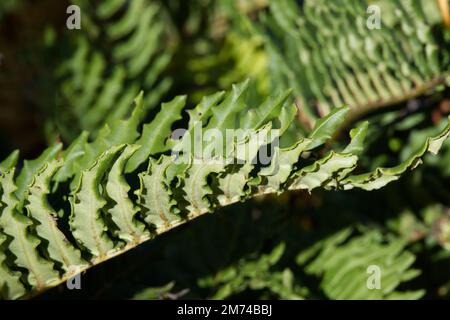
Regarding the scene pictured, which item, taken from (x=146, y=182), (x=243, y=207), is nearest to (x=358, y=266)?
(x=243, y=207)

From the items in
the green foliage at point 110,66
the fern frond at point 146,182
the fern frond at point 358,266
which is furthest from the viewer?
the green foliage at point 110,66

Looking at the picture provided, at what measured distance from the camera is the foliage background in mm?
1064

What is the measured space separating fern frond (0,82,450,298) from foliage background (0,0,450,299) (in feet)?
0.58

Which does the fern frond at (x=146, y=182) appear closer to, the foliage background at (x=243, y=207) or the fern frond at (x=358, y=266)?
the foliage background at (x=243, y=207)

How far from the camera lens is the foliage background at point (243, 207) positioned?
1.06m

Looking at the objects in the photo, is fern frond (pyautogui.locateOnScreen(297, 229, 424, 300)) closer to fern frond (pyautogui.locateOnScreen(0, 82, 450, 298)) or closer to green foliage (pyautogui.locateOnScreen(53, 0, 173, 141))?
fern frond (pyautogui.locateOnScreen(0, 82, 450, 298))

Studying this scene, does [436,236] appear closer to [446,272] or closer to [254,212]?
[446,272]

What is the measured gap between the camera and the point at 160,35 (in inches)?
65.3

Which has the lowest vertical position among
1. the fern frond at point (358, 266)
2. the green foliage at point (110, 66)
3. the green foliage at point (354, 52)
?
the fern frond at point (358, 266)

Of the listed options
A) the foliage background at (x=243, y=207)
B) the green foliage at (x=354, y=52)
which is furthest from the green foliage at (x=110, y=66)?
the green foliage at (x=354, y=52)

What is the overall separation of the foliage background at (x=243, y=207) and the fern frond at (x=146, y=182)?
0.58ft

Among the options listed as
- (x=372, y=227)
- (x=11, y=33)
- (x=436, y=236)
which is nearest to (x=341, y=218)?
(x=372, y=227)

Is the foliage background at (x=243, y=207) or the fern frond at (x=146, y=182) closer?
the fern frond at (x=146, y=182)

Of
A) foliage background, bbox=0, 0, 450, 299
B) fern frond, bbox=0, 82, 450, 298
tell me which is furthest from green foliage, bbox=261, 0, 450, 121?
fern frond, bbox=0, 82, 450, 298
